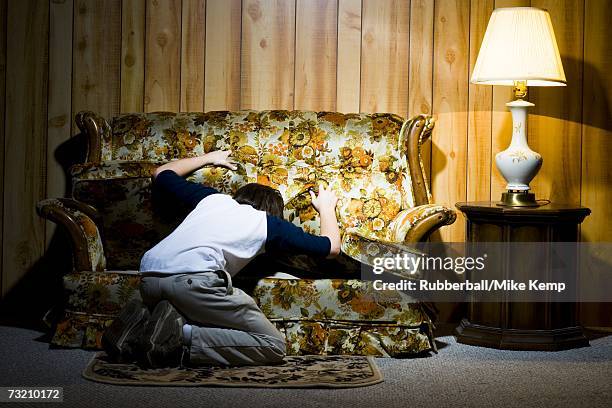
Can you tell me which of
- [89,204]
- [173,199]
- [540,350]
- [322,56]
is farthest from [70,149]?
[540,350]

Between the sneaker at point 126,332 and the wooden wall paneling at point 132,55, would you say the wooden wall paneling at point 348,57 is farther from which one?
the sneaker at point 126,332

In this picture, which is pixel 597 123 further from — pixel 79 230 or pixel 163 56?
pixel 79 230

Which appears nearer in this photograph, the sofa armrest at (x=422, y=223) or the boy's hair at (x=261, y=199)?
the boy's hair at (x=261, y=199)

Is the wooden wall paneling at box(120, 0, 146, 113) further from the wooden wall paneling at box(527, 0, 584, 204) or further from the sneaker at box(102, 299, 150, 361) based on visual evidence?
the wooden wall paneling at box(527, 0, 584, 204)

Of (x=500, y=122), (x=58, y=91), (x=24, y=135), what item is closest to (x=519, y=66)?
(x=500, y=122)

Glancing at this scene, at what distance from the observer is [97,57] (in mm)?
4051

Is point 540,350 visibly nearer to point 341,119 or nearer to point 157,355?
point 341,119

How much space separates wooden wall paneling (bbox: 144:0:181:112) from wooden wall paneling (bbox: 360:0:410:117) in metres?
0.89

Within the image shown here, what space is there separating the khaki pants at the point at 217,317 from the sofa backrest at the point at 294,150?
699 mm

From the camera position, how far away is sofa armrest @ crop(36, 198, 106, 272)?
3.29 metres

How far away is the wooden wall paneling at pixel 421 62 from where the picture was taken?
13.2ft

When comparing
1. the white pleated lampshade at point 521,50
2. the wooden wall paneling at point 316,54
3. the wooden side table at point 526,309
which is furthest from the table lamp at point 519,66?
the wooden wall paneling at point 316,54

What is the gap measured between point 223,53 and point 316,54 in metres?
0.44

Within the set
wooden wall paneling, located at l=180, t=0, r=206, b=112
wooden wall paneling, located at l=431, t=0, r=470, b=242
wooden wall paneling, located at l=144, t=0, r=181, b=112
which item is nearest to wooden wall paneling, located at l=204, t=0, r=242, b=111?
wooden wall paneling, located at l=180, t=0, r=206, b=112
